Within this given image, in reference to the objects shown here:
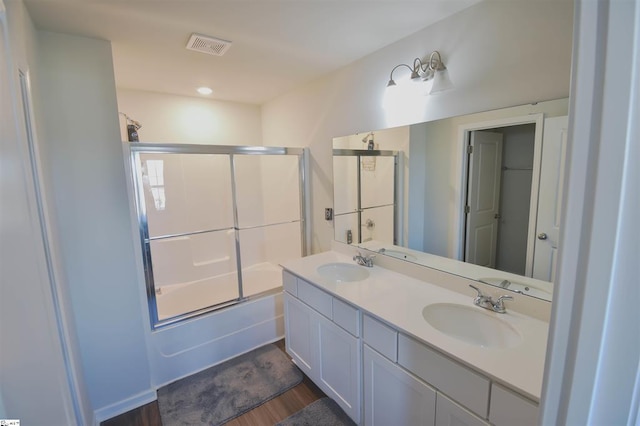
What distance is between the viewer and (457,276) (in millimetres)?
1655

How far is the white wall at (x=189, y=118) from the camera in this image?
2.83m

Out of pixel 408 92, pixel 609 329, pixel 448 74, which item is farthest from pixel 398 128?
pixel 609 329

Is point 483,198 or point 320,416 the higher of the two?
point 483,198

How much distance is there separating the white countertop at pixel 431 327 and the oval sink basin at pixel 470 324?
3 cm

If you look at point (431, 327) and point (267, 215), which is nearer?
point (431, 327)

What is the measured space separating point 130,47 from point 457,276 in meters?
2.54

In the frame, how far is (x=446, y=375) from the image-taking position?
1.16 m

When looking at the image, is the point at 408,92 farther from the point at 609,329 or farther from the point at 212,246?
the point at 212,246

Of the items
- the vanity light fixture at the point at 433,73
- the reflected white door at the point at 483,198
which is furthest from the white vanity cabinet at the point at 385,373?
the vanity light fixture at the point at 433,73

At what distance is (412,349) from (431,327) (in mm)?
133

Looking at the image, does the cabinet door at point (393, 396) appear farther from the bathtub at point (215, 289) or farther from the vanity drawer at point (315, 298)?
the bathtub at point (215, 289)

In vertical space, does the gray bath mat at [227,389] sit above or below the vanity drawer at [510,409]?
below

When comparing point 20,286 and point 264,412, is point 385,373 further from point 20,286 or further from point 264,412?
point 20,286

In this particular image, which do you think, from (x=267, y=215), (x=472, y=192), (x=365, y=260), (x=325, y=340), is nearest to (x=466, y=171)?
(x=472, y=192)
